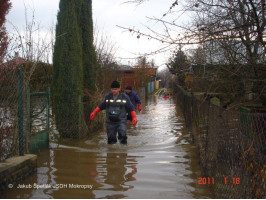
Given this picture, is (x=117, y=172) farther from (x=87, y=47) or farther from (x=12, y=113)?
(x=87, y=47)

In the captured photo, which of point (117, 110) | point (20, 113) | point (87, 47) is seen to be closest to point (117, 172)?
point (20, 113)

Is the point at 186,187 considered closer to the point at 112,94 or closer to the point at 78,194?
the point at 78,194

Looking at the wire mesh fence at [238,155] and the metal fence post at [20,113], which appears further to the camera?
the metal fence post at [20,113]

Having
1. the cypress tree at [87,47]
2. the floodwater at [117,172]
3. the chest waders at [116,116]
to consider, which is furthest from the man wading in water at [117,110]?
the cypress tree at [87,47]

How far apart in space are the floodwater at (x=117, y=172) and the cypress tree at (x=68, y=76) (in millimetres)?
748

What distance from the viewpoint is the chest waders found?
766 cm

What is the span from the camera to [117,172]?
18.5 feet

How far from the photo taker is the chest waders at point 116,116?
7656 mm

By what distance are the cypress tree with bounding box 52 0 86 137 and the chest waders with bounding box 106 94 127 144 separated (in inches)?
62.9

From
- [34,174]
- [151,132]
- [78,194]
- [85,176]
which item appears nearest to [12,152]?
[34,174]

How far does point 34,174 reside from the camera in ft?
18.0

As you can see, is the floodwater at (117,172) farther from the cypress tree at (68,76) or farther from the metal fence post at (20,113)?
the cypress tree at (68,76)

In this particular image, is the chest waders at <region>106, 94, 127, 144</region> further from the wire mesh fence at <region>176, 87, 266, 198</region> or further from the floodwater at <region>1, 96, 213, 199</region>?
the wire mesh fence at <region>176, 87, 266, 198</region>

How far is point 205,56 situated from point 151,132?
14.5ft
